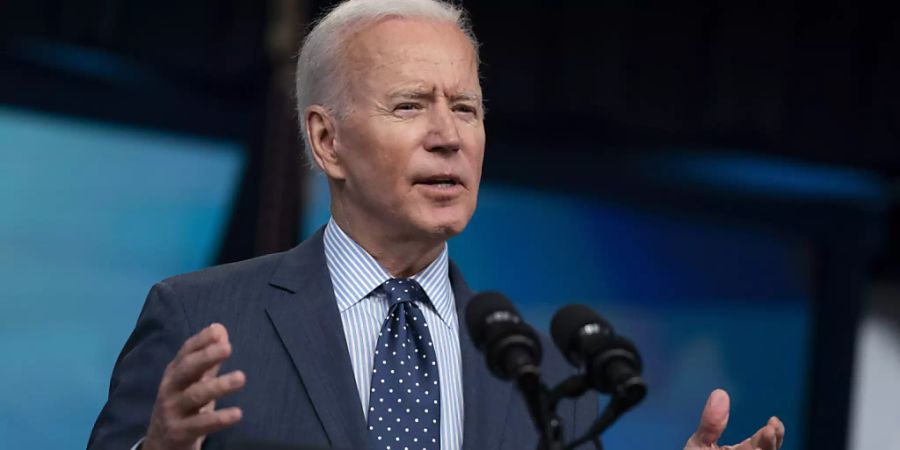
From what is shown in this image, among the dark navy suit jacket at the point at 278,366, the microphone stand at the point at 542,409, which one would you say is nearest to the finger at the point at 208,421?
the dark navy suit jacket at the point at 278,366

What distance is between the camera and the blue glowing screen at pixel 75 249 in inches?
139

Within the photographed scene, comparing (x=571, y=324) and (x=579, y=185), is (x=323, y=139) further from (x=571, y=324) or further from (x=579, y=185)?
(x=579, y=185)

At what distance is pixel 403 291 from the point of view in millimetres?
1910

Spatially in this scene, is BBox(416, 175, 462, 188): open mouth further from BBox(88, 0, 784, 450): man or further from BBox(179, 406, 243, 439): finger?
BBox(179, 406, 243, 439): finger

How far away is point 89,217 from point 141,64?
497 millimetres

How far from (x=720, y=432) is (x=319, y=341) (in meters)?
0.57

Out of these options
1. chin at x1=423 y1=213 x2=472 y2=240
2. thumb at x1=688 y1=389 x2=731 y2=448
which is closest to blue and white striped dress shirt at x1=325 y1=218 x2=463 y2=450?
chin at x1=423 y1=213 x2=472 y2=240

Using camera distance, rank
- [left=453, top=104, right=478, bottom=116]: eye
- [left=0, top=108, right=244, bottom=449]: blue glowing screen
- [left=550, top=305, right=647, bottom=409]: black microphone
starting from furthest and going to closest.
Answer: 1. [left=0, top=108, right=244, bottom=449]: blue glowing screen
2. [left=453, top=104, right=478, bottom=116]: eye
3. [left=550, top=305, right=647, bottom=409]: black microphone

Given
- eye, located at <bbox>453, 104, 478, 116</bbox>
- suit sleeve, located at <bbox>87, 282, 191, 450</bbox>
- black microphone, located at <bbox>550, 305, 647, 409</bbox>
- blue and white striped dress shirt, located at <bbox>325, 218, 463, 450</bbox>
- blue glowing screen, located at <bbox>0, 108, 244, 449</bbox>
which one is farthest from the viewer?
blue glowing screen, located at <bbox>0, 108, 244, 449</bbox>

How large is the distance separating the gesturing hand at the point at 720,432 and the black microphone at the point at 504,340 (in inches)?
18.3

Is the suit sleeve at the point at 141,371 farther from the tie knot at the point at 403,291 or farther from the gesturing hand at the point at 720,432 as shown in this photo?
the gesturing hand at the point at 720,432

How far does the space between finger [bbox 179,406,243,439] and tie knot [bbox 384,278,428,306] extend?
49 cm

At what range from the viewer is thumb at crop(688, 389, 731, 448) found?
1.78m

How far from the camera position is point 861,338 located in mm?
4625
